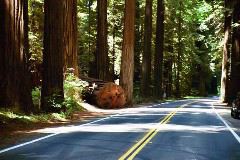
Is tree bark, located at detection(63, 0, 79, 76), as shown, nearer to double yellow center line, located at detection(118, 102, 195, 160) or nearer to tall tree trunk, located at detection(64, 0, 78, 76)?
tall tree trunk, located at detection(64, 0, 78, 76)

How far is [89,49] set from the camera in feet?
185

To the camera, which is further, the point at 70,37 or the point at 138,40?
the point at 138,40

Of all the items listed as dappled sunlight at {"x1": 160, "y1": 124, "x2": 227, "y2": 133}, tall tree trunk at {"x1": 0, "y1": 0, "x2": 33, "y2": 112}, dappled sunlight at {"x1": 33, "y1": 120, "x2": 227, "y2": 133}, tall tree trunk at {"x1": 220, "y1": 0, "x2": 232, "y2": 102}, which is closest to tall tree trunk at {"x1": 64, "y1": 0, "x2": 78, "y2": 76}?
tall tree trunk at {"x1": 0, "y1": 0, "x2": 33, "y2": 112}

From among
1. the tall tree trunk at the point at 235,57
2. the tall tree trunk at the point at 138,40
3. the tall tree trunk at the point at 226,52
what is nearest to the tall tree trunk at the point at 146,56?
the tall tree trunk at the point at 226,52

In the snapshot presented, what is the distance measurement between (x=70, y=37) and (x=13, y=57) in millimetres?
11068

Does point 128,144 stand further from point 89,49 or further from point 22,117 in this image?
point 89,49

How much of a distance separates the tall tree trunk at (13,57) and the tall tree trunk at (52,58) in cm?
291

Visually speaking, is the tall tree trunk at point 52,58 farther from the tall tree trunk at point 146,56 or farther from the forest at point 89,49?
the tall tree trunk at point 146,56

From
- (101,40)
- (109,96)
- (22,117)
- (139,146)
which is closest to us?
(139,146)

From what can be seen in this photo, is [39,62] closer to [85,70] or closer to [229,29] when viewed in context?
[229,29]

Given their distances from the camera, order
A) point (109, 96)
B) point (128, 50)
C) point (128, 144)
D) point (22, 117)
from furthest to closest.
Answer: point (128, 50) → point (109, 96) → point (22, 117) → point (128, 144)

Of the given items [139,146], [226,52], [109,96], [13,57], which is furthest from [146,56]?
[139,146]

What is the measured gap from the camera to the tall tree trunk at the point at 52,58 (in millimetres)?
22672

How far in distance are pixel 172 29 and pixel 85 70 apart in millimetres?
14954
